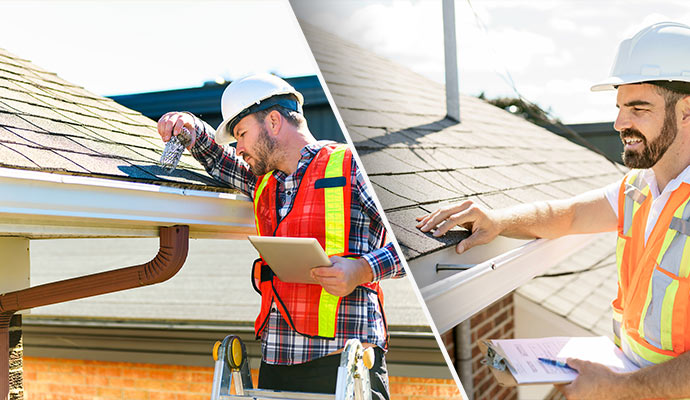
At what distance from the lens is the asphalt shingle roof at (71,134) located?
1.68 metres

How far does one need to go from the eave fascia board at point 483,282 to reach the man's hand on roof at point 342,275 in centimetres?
56

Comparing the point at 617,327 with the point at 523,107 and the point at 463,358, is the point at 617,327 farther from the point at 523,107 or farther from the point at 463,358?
the point at 523,107

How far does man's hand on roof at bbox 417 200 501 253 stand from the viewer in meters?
0.95

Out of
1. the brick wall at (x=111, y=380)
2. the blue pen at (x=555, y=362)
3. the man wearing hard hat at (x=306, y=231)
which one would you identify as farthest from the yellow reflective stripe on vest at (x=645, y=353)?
the brick wall at (x=111, y=380)

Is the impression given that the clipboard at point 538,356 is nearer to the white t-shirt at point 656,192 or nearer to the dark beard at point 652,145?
the white t-shirt at point 656,192

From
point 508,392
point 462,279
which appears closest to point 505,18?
point 462,279

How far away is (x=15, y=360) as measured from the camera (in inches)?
98.9

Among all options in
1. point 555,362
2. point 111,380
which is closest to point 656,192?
point 555,362

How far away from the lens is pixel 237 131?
213cm

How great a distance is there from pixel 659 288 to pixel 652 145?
0.22 metres

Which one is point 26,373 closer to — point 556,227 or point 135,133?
point 135,133

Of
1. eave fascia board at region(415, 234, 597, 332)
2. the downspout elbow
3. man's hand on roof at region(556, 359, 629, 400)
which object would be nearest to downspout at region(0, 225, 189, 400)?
the downspout elbow

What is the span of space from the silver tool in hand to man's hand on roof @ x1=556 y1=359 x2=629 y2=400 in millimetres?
1448

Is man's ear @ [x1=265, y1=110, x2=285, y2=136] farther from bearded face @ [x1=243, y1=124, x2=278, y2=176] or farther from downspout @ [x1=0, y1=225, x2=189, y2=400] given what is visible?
downspout @ [x1=0, y1=225, x2=189, y2=400]
